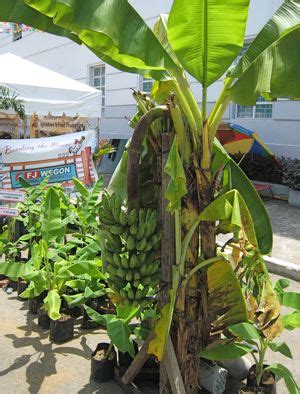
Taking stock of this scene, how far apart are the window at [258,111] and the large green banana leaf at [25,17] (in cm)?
848

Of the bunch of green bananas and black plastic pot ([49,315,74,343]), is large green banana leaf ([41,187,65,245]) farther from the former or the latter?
the bunch of green bananas

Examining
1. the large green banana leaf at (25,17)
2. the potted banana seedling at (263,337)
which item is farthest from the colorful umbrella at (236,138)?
the large green banana leaf at (25,17)

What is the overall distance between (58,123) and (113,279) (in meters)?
6.57

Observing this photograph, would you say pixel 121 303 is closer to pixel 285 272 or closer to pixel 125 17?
pixel 125 17

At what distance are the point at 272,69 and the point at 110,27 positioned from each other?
791 millimetres

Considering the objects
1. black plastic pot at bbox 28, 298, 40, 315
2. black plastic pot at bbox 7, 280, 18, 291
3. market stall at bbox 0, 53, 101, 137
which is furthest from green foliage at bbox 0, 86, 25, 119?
black plastic pot at bbox 28, 298, 40, 315

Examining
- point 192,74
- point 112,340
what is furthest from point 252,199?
point 112,340

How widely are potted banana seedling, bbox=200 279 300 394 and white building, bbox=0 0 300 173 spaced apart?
2.90 metres

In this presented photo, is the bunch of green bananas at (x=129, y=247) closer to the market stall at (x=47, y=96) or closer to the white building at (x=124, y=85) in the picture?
the white building at (x=124, y=85)

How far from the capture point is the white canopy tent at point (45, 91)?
7176mm

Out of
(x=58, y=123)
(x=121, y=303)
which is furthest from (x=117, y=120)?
(x=121, y=303)

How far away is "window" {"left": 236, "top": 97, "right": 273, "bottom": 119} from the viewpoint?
9984mm

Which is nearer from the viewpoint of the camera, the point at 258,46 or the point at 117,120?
the point at 258,46

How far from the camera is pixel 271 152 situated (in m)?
9.66
